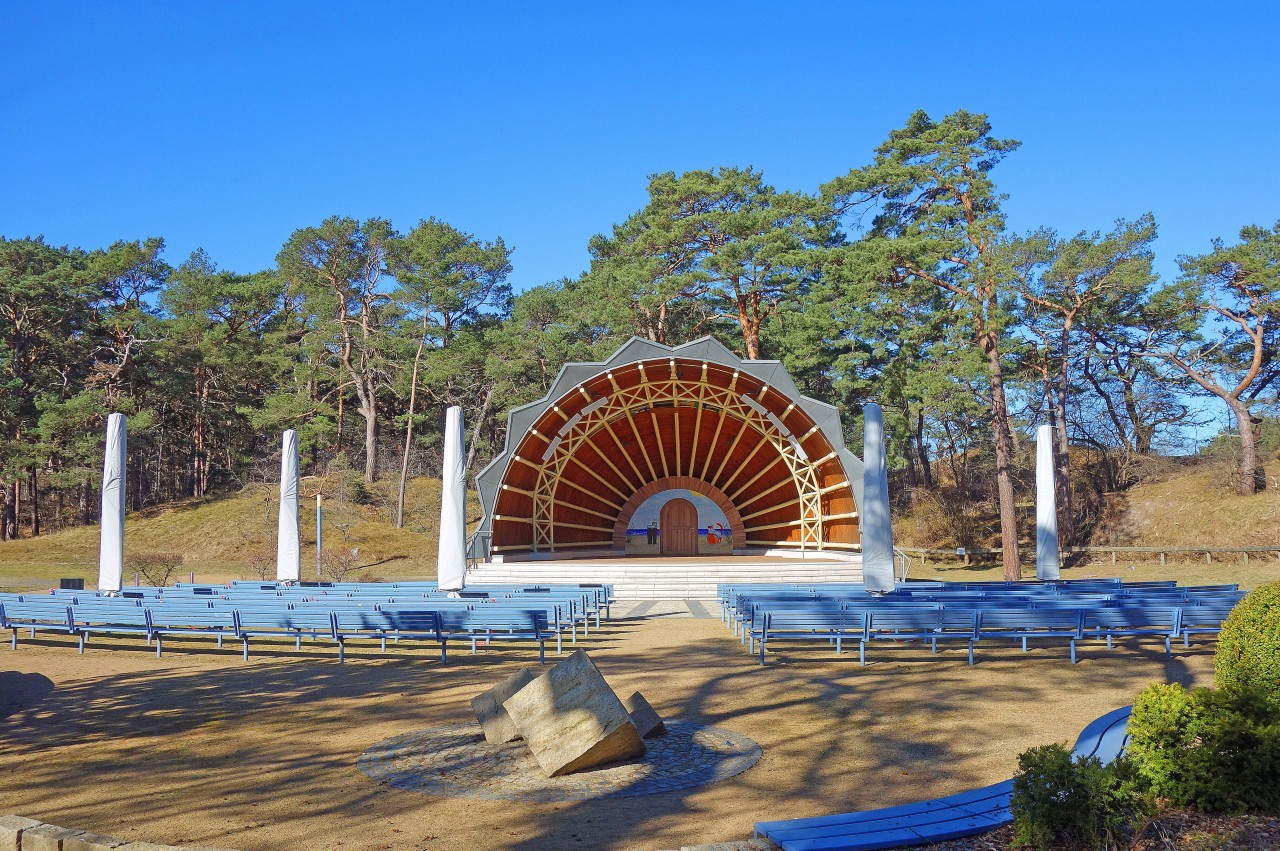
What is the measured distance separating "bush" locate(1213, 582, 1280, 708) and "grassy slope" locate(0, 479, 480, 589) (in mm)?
24797

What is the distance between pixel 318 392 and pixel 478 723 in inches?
1486

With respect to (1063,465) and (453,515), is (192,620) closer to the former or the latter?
(453,515)

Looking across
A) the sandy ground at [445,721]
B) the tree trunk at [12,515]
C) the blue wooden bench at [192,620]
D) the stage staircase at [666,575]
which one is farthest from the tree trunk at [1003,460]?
the tree trunk at [12,515]

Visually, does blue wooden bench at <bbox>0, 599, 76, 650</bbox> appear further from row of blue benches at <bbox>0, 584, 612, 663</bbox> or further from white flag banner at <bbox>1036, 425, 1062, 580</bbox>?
white flag banner at <bbox>1036, 425, 1062, 580</bbox>

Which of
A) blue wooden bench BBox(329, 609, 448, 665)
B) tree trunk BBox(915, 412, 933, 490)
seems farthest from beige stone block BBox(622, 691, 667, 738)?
tree trunk BBox(915, 412, 933, 490)

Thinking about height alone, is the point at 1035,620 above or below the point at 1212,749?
below

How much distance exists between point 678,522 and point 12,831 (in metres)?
25.9

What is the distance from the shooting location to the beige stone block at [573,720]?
625 cm

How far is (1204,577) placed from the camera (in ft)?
75.7

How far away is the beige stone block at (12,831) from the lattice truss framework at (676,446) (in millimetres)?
18996

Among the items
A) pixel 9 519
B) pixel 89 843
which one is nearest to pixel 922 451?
pixel 89 843

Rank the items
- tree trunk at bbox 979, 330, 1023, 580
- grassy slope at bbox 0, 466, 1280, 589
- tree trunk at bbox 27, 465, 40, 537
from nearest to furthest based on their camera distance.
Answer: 1. tree trunk at bbox 979, 330, 1023, 580
2. grassy slope at bbox 0, 466, 1280, 589
3. tree trunk at bbox 27, 465, 40, 537

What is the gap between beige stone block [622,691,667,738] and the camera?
7.12 meters

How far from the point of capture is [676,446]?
1150 inches
